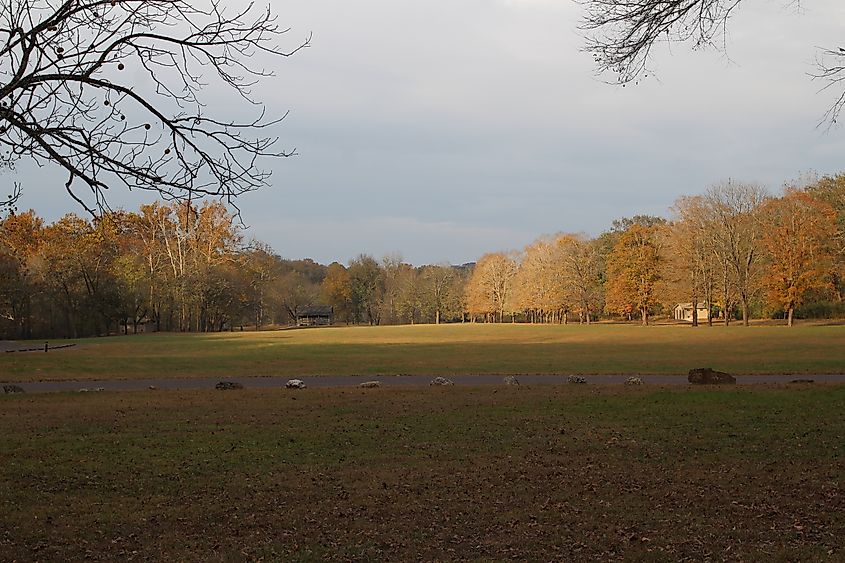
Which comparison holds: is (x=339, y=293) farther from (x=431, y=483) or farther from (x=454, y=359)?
(x=431, y=483)

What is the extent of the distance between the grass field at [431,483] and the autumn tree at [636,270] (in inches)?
2574

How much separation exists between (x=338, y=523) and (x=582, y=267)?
89292mm

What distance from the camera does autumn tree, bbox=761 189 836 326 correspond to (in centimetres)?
6500

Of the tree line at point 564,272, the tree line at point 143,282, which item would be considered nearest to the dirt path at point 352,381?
the tree line at point 143,282

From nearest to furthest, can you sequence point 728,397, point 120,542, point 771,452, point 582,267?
point 120,542 < point 771,452 < point 728,397 < point 582,267

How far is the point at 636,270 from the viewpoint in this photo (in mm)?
79188

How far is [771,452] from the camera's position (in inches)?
398

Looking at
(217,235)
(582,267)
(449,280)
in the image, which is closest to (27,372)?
(217,235)

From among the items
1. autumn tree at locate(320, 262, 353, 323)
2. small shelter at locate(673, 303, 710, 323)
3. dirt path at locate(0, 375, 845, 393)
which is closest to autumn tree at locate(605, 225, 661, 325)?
small shelter at locate(673, 303, 710, 323)

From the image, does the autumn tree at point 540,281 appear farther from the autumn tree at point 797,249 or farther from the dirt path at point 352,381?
the dirt path at point 352,381

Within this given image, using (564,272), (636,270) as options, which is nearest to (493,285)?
(564,272)

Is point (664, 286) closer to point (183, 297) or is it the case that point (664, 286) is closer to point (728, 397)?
point (183, 297)

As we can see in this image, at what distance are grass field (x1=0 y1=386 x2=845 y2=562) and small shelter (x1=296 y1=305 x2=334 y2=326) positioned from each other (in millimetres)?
114754

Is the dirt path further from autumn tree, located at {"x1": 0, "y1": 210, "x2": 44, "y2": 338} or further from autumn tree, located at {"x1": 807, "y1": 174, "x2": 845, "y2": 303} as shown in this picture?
autumn tree, located at {"x1": 807, "y1": 174, "x2": 845, "y2": 303}
